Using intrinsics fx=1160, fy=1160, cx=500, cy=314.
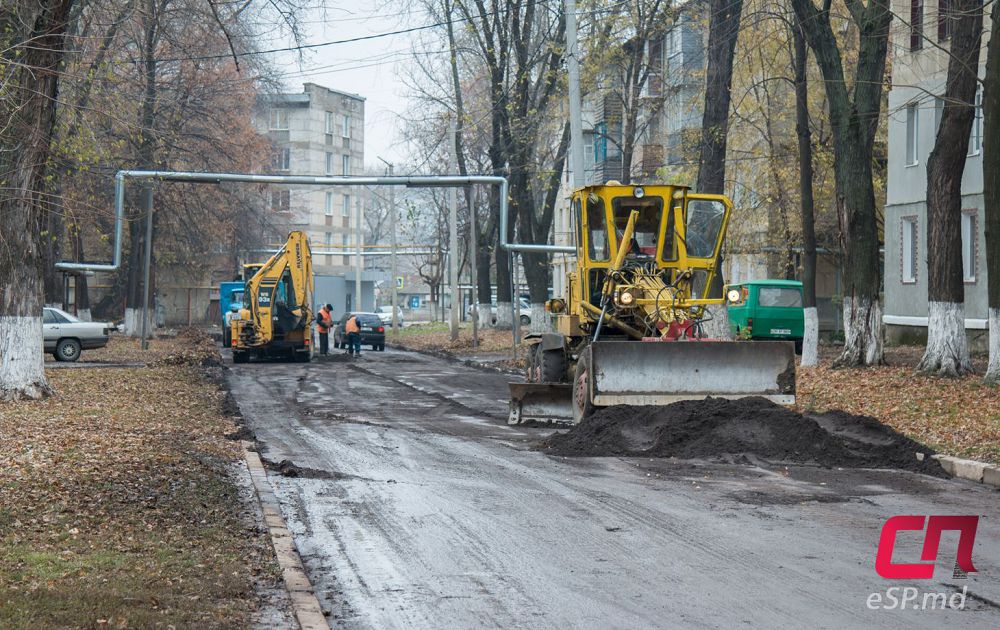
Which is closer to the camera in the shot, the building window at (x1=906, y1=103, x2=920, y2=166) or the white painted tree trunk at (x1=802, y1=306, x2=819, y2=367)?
the white painted tree trunk at (x1=802, y1=306, x2=819, y2=367)

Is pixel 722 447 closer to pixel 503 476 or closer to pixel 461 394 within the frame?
pixel 503 476

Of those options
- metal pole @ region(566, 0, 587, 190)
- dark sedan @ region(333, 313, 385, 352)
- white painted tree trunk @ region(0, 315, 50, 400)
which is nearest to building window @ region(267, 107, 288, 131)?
dark sedan @ region(333, 313, 385, 352)

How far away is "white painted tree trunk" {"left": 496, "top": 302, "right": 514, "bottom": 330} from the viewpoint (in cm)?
4662

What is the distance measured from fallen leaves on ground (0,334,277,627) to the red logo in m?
3.97

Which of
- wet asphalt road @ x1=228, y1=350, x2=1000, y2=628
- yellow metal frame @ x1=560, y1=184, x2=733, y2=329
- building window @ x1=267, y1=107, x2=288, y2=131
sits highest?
building window @ x1=267, y1=107, x2=288, y2=131

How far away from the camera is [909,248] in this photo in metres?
32.8

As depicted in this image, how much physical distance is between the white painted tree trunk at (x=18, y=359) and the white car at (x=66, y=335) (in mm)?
14807

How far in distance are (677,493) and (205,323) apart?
64969mm

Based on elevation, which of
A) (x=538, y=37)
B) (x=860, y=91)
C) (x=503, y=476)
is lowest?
(x=503, y=476)

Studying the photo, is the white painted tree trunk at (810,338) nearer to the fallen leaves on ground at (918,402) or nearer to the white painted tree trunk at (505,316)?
the fallen leaves on ground at (918,402)

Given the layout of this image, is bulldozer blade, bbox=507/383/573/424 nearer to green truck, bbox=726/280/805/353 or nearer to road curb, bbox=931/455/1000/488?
road curb, bbox=931/455/1000/488

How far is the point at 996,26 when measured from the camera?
18.4m

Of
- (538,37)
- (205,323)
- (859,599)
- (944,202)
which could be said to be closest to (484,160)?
(538,37)

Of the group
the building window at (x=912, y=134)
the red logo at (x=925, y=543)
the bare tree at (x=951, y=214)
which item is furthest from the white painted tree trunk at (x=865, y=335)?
the red logo at (x=925, y=543)
